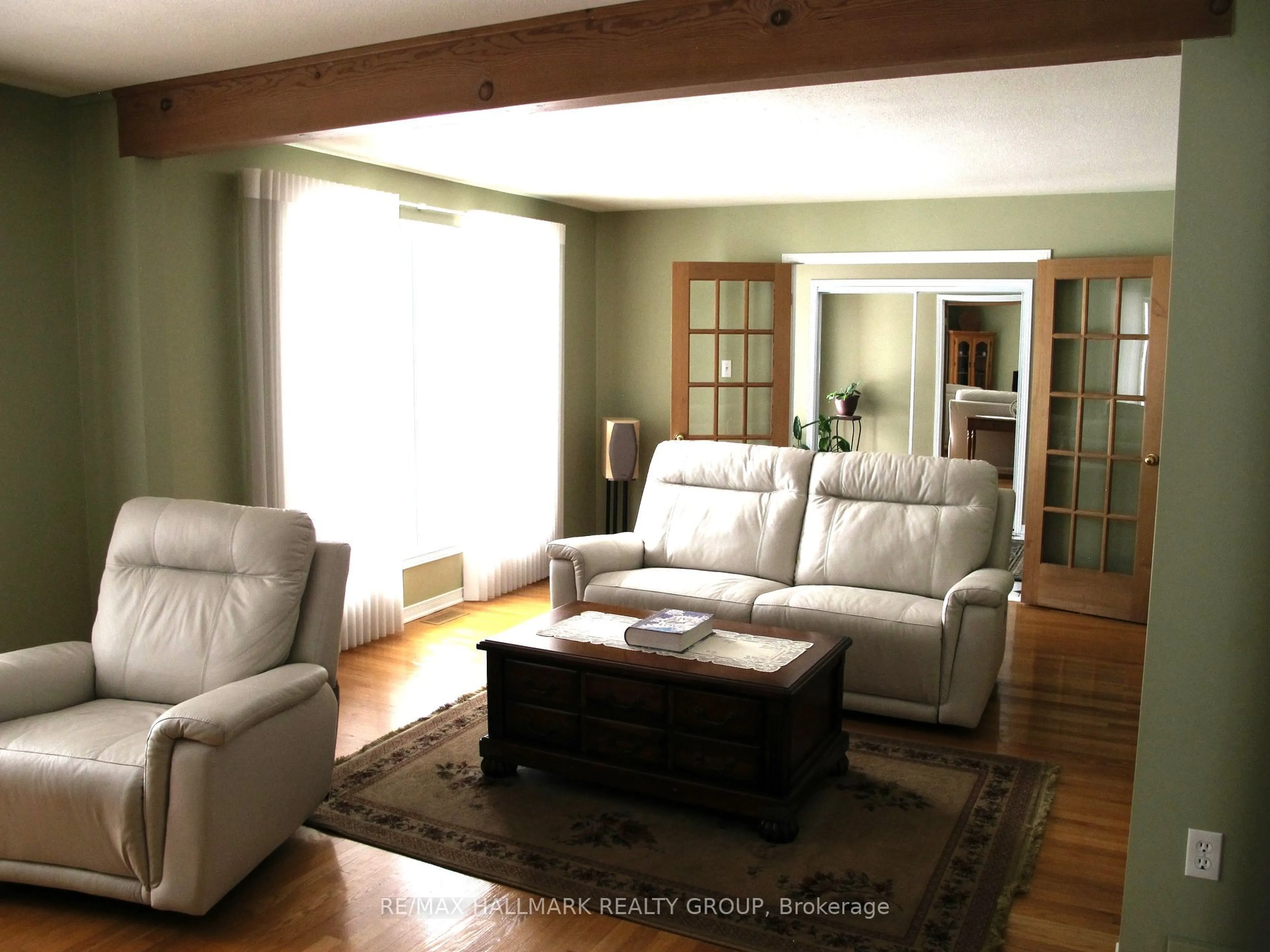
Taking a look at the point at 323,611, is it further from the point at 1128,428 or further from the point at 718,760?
the point at 1128,428

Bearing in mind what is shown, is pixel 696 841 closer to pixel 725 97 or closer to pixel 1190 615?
pixel 1190 615

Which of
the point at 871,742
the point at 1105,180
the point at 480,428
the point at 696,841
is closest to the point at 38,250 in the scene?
the point at 480,428

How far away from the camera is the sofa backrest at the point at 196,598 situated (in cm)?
322

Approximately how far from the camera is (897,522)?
4730mm

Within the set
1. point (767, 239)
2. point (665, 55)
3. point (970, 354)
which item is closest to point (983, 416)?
point (970, 354)

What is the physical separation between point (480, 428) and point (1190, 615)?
428 centimetres

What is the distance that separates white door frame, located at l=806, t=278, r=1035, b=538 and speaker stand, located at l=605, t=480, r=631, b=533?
4.61 ft

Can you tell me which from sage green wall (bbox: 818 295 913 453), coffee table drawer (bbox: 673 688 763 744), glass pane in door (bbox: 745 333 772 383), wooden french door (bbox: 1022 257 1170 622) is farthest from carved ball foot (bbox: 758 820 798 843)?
sage green wall (bbox: 818 295 913 453)

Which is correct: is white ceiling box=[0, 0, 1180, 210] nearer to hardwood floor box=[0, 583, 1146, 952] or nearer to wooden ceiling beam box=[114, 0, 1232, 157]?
wooden ceiling beam box=[114, 0, 1232, 157]

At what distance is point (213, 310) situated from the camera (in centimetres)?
444

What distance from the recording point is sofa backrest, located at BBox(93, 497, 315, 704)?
10.6 feet

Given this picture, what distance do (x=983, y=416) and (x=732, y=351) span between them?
2.53 metres

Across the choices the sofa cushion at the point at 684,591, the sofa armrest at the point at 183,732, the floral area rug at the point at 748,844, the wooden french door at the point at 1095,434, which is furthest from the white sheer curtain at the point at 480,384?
the sofa armrest at the point at 183,732

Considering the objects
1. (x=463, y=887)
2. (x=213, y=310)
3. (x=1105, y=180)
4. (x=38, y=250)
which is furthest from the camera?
(x=1105, y=180)
